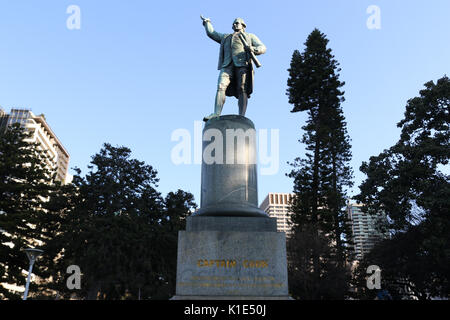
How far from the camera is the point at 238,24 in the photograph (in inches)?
375

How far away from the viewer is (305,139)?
34.1m

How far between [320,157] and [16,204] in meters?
25.1

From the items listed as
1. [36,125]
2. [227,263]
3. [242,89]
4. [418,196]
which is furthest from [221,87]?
[36,125]

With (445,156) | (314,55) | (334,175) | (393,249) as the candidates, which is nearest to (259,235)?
(445,156)

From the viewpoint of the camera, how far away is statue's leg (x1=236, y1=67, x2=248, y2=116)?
9102 mm

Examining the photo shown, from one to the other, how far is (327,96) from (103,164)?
76.5ft

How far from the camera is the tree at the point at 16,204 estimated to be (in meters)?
25.0

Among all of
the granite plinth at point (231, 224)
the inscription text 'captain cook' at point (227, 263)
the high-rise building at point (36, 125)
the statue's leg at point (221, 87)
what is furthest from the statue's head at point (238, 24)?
the high-rise building at point (36, 125)

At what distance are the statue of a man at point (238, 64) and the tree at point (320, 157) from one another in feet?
67.3

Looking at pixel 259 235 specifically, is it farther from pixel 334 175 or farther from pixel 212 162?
pixel 334 175

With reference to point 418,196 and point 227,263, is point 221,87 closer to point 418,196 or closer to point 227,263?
point 227,263

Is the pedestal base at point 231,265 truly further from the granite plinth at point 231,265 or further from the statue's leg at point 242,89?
the statue's leg at point 242,89

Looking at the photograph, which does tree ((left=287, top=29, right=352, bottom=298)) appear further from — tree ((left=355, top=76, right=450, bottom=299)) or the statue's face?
the statue's face

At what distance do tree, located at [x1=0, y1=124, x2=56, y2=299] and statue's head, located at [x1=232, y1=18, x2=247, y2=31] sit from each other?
22.7 meters
